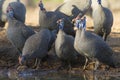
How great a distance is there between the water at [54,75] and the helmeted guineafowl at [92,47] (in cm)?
32

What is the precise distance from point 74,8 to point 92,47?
2.41 metres

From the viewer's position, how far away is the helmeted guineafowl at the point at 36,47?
41.0ft

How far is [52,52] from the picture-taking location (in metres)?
13.3

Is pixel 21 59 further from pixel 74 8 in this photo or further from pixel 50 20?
pixel 74 8

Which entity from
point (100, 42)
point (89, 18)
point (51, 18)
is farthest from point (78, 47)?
point (89, 18)

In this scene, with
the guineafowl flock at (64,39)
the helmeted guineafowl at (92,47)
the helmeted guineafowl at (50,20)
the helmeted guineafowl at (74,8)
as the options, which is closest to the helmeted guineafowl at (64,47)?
the guineafowl flock at (64,39)

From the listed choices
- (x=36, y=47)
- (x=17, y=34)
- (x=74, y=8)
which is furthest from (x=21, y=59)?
(x=74, y=8)

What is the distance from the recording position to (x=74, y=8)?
47.2 ft

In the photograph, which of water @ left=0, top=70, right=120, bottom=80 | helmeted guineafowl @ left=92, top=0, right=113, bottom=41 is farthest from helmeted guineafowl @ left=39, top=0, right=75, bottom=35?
water @ left=0, top=70, right=120, bottom=80

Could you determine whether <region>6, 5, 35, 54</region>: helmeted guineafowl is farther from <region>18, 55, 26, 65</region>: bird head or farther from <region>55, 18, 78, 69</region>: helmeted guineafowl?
<region>55, 18, 78, 69</region>: helmeted guineafowl

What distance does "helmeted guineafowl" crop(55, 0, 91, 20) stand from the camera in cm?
1431

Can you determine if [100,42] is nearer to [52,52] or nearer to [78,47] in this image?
[78,47]

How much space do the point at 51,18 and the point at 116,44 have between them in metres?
1.61

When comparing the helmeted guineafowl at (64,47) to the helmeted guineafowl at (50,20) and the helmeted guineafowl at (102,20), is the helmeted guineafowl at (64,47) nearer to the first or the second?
the helmeted guineafowl at (50,20)
